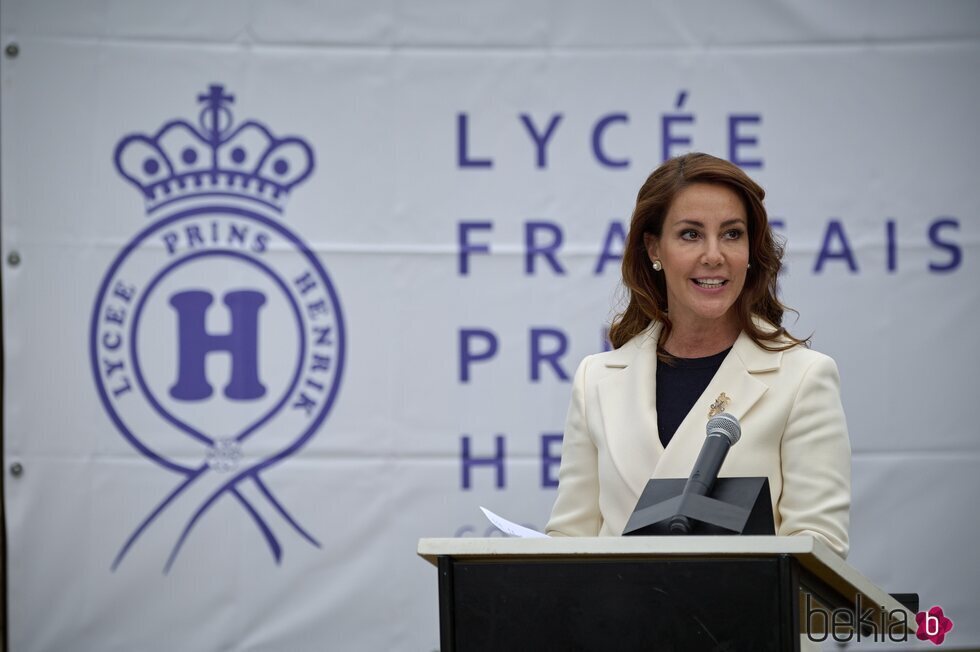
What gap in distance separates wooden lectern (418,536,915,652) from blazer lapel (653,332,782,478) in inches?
19.0

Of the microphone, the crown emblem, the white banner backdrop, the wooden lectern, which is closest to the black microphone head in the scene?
the microphone

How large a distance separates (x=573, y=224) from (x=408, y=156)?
602 mm

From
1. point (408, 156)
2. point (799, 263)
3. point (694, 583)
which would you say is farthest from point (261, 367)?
point (694, 583)

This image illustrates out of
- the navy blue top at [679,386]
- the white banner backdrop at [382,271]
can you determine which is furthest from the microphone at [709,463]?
the white banner backdrop at [382,271]

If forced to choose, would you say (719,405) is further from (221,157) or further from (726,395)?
(221,157)

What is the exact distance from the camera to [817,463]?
1.99m

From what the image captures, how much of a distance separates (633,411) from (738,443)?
23 cm

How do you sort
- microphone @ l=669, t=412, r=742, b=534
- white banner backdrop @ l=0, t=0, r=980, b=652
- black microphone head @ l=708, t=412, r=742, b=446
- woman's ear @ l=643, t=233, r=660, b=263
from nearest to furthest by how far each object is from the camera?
microphone @ l=669, t=412, r=742, b=534, black microphone head @ l=708, t=412, r=742, b=446, woman's ear @ l=643, t=233, r=660, b=263, white banner backdrop @ l=0, t=0, r=980, b=652

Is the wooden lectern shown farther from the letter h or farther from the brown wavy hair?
the letter h

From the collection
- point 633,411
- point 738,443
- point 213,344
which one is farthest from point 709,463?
point 213,344

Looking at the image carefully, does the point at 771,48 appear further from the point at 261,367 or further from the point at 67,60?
the point at 67,60

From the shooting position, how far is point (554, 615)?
1.54 metres

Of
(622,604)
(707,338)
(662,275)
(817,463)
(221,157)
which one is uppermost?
(221,157)

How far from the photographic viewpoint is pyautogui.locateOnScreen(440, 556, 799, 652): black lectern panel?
147 centimetres
